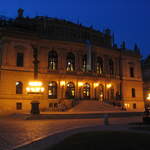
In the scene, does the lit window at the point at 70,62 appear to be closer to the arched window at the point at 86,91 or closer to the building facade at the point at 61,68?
the building facade at the point at 61,68

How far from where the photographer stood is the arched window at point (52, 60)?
33.7 m

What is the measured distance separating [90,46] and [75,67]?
4.47m

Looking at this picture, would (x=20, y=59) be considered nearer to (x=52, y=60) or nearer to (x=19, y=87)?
(x=19, y=87)

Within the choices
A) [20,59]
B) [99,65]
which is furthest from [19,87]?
[99,65]

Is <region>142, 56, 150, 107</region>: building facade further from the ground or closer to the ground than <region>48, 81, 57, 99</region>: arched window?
further from the ground

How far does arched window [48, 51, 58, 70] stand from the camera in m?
33.7

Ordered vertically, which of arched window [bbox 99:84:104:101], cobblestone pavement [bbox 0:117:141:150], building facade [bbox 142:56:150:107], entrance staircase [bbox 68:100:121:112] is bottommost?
cobblestone pavement [bbox 0:117:141:150]

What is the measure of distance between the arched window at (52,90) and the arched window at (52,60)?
2618mm

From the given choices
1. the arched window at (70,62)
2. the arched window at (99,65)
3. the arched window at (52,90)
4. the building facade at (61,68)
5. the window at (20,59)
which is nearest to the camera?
the building facade at (61,68)

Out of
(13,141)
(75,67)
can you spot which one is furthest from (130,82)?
(13,141)

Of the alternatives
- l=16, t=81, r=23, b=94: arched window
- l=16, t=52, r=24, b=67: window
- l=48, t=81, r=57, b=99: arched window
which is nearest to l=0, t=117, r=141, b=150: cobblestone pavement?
l=16, t=81, r=23, b=94: arched window

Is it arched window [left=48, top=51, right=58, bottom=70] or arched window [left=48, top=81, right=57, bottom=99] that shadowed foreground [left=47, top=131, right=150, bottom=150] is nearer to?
arched window [left=48, top=81, right=57, bottom=99]

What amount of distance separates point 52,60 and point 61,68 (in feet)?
6.51

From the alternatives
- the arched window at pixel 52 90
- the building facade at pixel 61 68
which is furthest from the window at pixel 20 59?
the arched window at pixel 52 90
